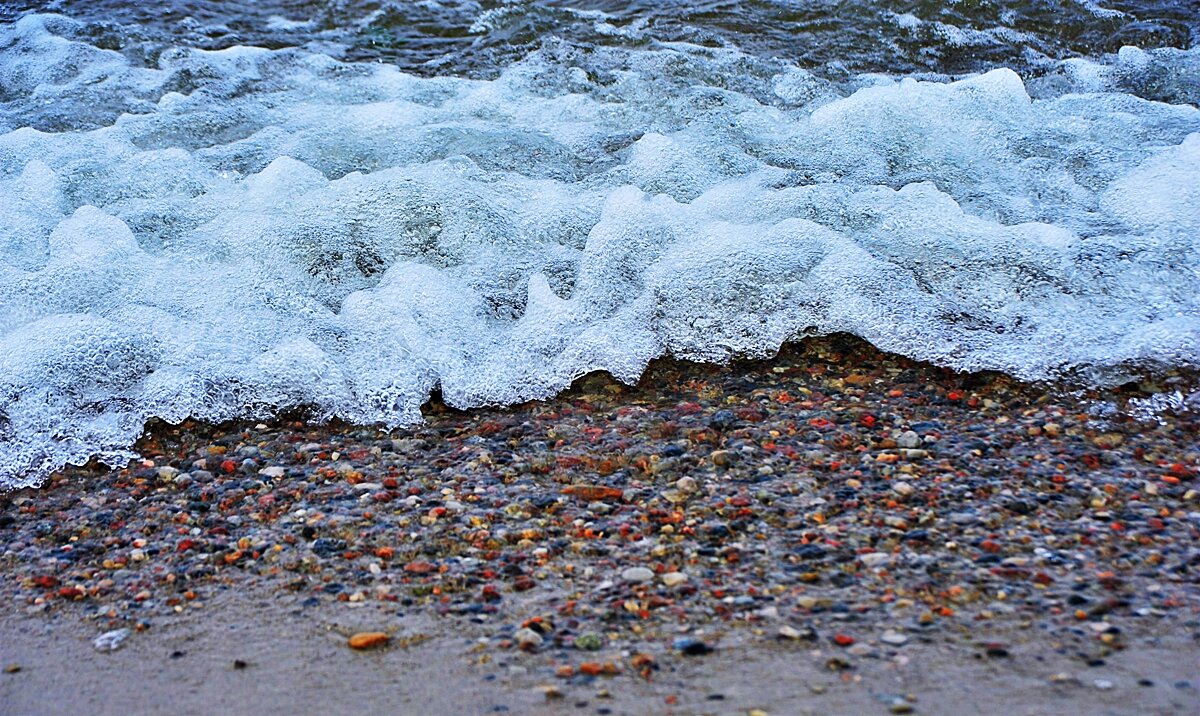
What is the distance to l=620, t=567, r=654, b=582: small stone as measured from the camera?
6.33 ft

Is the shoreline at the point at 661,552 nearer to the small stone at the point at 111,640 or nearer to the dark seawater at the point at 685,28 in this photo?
the small stone at the point at 111,640

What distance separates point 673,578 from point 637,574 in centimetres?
7

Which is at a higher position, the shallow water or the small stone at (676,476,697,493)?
Result: the shallow water

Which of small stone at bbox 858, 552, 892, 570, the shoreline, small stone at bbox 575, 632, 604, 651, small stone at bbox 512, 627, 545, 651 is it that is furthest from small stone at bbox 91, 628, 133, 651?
small stone at bbox 858, 552, 892, 570

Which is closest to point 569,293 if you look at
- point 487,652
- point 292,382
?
Result: point 292,382

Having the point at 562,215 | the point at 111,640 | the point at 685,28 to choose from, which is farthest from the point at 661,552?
the point at 685,28

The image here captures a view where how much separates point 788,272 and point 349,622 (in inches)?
68.9

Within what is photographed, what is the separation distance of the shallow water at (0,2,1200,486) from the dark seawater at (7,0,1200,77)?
0.04 meters

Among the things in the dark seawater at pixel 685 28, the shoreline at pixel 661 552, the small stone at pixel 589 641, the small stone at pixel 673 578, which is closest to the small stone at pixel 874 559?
the shoreline at pixel 661 552

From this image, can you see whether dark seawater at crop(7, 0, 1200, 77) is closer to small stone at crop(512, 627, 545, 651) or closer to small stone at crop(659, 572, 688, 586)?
small stone at crop(659, 572, 688, 586)

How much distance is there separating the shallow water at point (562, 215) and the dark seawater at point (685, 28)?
0.14ft

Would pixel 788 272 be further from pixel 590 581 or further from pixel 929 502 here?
pixel 590 581

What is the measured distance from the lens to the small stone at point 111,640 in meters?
1.86

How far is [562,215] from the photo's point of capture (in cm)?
357
